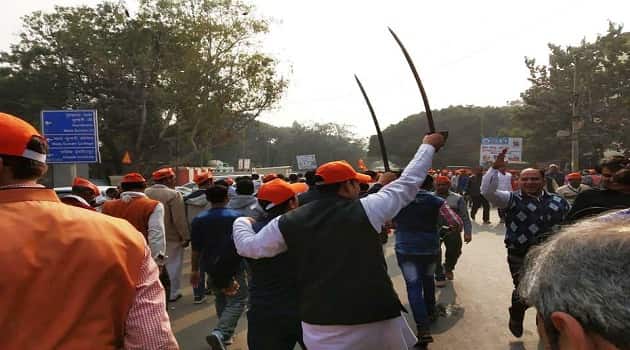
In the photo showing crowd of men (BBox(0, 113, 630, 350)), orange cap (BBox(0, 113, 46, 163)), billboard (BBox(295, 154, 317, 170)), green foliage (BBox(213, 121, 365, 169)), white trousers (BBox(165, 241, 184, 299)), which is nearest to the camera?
crowd of men (BBox(0, 113, 630, 350))

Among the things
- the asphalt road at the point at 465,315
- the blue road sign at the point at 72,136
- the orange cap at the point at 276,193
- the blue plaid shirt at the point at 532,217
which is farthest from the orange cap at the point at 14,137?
the blue road sign at the point at 72,136

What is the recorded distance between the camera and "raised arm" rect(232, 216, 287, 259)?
10.4 ft

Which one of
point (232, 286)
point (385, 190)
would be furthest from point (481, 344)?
point (385, 190)

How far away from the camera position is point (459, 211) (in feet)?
25.6

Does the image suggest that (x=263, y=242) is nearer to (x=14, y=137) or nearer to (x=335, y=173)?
(x=335, y=173)

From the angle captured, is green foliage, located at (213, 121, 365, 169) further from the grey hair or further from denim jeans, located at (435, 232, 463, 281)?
the grey hair

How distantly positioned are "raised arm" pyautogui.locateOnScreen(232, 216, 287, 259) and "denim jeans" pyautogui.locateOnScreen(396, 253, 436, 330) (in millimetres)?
2390

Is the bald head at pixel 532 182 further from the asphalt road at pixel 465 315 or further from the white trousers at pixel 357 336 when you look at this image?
the white trousers at pixel 357 336

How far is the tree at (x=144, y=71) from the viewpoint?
1031 inches

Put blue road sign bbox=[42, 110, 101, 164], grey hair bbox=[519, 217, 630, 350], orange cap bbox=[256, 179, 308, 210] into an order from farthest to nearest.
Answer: blue road sign bbox=[42, 110, 101, 164] → orange cap bbox=[256, 179, 308, 210] → grey hair bbox=[519, 217, 630, 350]

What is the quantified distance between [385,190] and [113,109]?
28.3 meters

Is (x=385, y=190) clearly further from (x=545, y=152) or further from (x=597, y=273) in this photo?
(x=545, y=152)

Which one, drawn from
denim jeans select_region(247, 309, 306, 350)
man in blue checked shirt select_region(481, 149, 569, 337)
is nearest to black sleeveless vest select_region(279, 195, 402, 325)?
denim jeans select_region(247, 309, 306, 350)

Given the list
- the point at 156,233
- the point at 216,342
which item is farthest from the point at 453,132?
the point at 216,342
